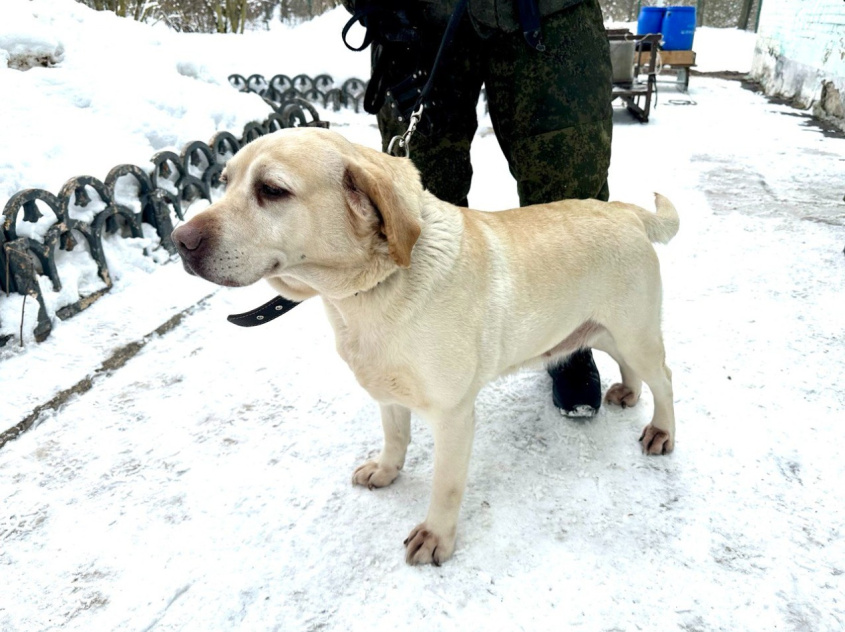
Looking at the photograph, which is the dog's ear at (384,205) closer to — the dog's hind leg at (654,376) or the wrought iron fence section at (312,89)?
the dog's hind leg at (654,376)

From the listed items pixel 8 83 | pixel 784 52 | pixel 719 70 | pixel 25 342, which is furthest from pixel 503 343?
pixel 719 70

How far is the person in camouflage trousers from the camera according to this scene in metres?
2.21

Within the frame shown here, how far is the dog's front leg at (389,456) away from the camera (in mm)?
2143

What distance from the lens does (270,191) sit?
151cm

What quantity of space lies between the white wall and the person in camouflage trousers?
815cm

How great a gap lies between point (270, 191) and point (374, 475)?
115cm

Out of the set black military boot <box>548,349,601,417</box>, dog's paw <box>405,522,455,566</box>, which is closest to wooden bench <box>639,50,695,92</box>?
black military boot <box>548,349,601,417</box>

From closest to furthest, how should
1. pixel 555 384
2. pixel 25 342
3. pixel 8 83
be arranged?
pixel 555 384 < pixel 25 342 < pixel 8 83

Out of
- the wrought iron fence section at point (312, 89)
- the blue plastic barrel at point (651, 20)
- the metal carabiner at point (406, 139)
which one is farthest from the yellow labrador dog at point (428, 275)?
the blue plastic barrel at point (651, 20)

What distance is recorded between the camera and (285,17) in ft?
68.3

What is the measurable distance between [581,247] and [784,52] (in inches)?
505

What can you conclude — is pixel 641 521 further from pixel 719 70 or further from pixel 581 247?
pixel 719 70

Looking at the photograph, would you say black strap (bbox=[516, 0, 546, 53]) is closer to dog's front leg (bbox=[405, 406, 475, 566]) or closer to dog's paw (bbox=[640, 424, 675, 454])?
dog's front leg (bbox=[405, 406, 475, 566])

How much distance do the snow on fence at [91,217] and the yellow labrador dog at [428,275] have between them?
6.23 ft
